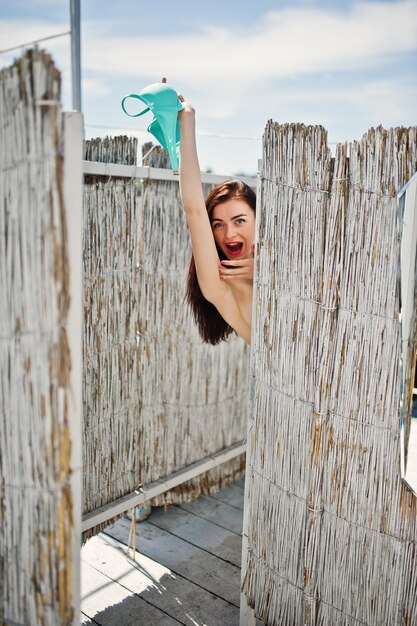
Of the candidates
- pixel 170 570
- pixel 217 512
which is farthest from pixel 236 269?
pixel 217 512

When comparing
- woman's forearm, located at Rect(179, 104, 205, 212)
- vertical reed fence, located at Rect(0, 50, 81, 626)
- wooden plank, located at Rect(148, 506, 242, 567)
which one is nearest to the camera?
vertical reed fence, located at Rect(0, 50, 81, 626)

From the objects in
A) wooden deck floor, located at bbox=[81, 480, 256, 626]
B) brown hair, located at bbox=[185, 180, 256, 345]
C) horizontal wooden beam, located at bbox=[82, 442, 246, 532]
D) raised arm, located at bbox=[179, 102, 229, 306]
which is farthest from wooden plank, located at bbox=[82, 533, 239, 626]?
raised arm, located at bbox=[179, 102, 229, 306]

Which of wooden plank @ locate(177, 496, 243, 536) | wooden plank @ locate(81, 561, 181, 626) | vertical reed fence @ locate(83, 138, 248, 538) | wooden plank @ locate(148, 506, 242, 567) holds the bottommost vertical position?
wooden plank @ locate(81, 561, 181, 626)

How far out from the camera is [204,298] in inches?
104

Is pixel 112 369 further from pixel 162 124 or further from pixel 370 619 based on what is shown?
pixel 370 619

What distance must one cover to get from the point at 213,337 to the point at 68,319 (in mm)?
1459

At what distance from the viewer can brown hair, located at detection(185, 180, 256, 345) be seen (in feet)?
8.34

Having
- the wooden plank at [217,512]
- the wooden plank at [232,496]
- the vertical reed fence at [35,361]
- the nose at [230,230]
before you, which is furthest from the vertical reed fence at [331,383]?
the wooden plank at [232,496]

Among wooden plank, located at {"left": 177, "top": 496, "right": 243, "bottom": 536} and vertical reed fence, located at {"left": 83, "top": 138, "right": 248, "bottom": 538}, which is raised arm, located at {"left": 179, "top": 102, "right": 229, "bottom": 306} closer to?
vertical reed fence, located at {"left": 83, "top": 138, "right": 248, "bottom": 538}

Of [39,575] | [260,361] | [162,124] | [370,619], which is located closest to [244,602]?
[370,619]

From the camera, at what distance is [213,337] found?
9.36 ft

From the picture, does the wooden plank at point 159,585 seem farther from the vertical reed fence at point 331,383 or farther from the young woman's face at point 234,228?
the young woman's face at point 234,228

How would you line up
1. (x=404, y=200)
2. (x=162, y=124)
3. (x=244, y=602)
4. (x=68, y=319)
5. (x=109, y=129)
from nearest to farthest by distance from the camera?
(x=68, y=319) < (x=404, y=200) < (x=162, y=124) < (x=244, y=602) < (x=109, y=129)

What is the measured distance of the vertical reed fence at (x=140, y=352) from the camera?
104 inches
